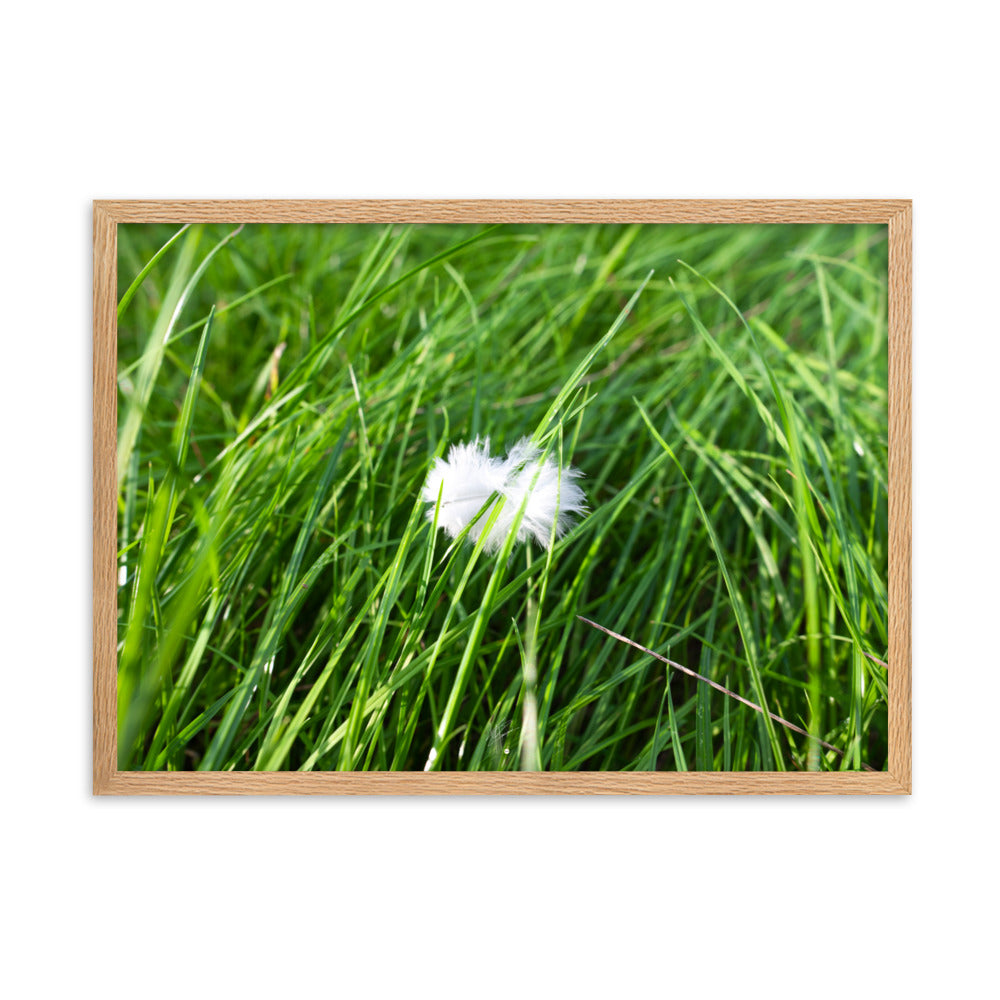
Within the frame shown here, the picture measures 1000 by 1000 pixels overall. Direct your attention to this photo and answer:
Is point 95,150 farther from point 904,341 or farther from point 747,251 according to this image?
point 904,341

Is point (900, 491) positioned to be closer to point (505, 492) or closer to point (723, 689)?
point (723, 689)

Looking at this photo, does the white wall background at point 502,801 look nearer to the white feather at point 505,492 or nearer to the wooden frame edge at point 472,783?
the wooden frame edge at point 472,783

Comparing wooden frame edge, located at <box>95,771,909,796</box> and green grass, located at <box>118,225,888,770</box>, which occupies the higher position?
green grass, located at <box>118,225,888,770</box>

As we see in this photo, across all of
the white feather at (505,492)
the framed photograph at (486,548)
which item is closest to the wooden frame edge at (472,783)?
the framed photograph at (486,548)

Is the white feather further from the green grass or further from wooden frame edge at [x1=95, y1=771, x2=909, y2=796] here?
wooden frame edge at [x1=95, y1=771, x2=909, y2=796]

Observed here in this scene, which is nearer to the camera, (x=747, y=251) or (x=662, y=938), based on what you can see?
(x=662, y=938)

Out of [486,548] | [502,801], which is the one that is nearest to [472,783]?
[502,801]

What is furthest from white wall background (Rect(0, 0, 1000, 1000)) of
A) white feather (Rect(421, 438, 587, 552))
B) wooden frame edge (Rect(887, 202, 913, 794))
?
white feather (Rect(421, 438, 587, 552))
